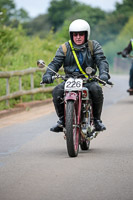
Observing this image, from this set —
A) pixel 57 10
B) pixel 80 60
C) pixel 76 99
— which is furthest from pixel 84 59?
pixel 57 10

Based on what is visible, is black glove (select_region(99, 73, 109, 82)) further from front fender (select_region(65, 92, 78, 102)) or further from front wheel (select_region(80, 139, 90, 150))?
front wheel (select_region(80, 139, 90, 150))

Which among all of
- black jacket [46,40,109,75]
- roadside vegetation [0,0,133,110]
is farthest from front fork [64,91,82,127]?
roadside vegetation [0,0,133,110]

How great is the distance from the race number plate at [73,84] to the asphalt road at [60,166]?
0.90 metres

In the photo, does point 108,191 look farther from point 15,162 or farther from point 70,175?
point 15,162

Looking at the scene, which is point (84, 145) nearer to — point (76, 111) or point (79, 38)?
point (76, 111)

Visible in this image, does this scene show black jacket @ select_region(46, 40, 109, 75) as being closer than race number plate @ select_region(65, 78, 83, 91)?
No

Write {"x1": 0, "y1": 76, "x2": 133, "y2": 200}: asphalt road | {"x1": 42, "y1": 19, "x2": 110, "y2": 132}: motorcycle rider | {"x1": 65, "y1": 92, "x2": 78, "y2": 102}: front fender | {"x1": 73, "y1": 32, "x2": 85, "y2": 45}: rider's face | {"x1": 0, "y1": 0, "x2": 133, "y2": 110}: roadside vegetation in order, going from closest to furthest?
{"x1": 0, "y1": 76, "x2": 133, "y2": 200}: asphalt road
{"x1": 65, "y1": 92, "x2": 78, "y2": 102}: front fender
{"x1": 42, "y1": 19, "x2": 110, "y2": 132}: motorcycle rider
{"x1": 73, "y1": 32, "x2": 85, "y2": 45}: rider's face
{"x1": 0, "y1": 0, "x2": 133, "y2": 110}: roadside vegetation

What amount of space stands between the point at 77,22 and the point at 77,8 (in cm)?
9951

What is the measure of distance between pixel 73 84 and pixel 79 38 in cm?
84

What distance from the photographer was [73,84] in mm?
8742

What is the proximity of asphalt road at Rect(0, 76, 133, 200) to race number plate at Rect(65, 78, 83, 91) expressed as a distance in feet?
2.96

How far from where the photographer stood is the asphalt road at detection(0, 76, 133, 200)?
6.52m

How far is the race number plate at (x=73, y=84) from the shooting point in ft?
28.6

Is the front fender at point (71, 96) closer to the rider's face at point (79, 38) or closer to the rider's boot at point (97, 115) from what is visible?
the rider's boot at point (97, 115)
